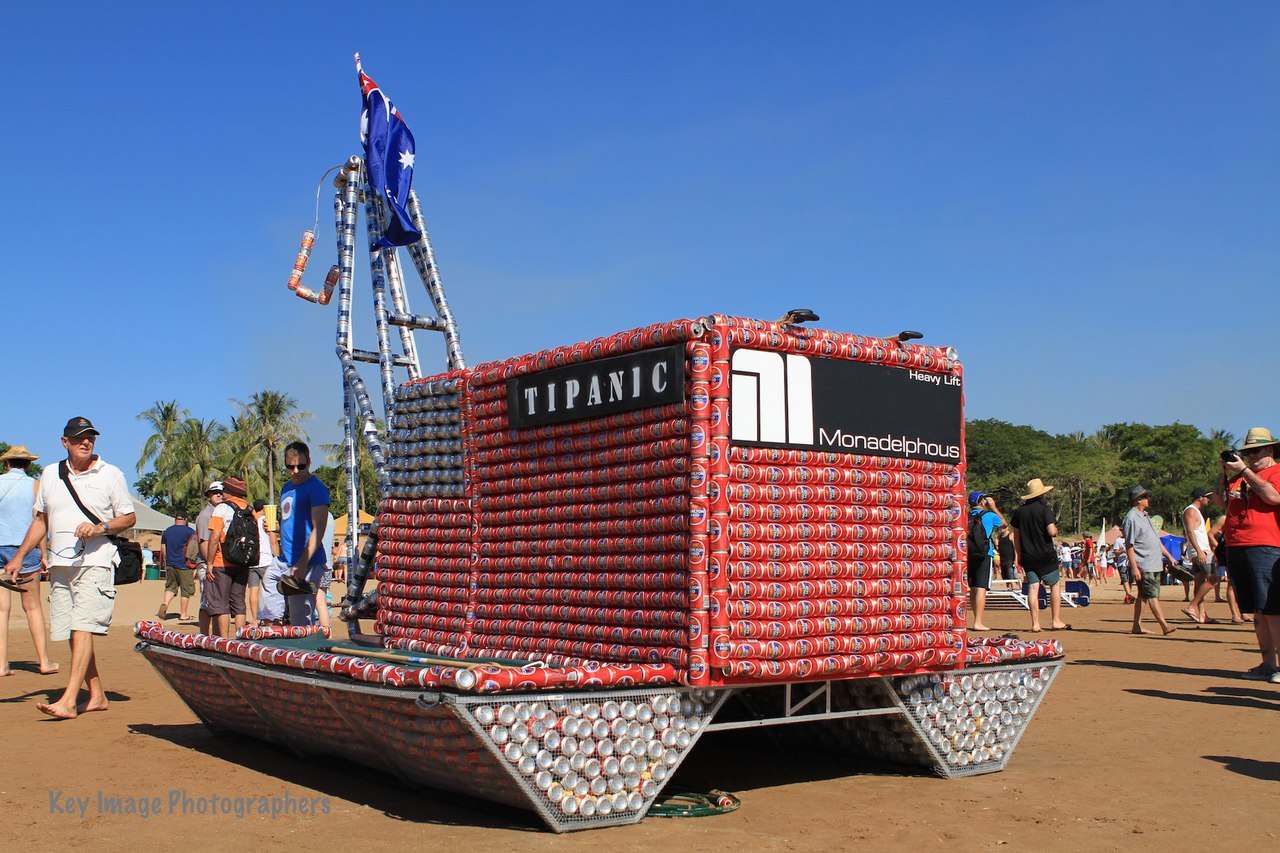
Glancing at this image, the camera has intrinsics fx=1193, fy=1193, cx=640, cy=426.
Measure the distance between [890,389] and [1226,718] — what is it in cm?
430

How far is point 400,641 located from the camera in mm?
7051

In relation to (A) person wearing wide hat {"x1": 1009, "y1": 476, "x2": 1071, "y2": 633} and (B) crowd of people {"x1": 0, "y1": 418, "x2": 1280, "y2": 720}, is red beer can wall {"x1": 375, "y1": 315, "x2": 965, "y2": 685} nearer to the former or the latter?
(B) crowd of people {"x1": 0, "y1": 418, "x2": 1280, "y2": 720}

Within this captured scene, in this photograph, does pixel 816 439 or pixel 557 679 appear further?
pixel 816 439

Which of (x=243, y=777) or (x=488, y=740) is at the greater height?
(x=488, y=740)

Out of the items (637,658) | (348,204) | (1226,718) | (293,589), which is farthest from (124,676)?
(1226,718)

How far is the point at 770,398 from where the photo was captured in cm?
549

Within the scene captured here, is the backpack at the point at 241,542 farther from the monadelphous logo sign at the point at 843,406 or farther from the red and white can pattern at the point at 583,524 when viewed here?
the monadelphous logo sign at the point at 843,406

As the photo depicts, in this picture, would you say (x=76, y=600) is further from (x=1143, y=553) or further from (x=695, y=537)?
(x=1143, y=553)

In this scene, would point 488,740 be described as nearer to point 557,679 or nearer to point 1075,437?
point 557,679

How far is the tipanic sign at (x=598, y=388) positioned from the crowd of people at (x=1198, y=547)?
5.74 metres

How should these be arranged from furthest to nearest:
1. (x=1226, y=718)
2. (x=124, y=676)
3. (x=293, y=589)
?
(x=124, y=676) → (x=293, y=589) → (x=1226, y=718)

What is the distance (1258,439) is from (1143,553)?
4.72 meters

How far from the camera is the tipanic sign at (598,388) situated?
213 inches

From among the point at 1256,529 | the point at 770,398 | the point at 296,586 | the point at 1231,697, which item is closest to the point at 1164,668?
the point at 1231,697
